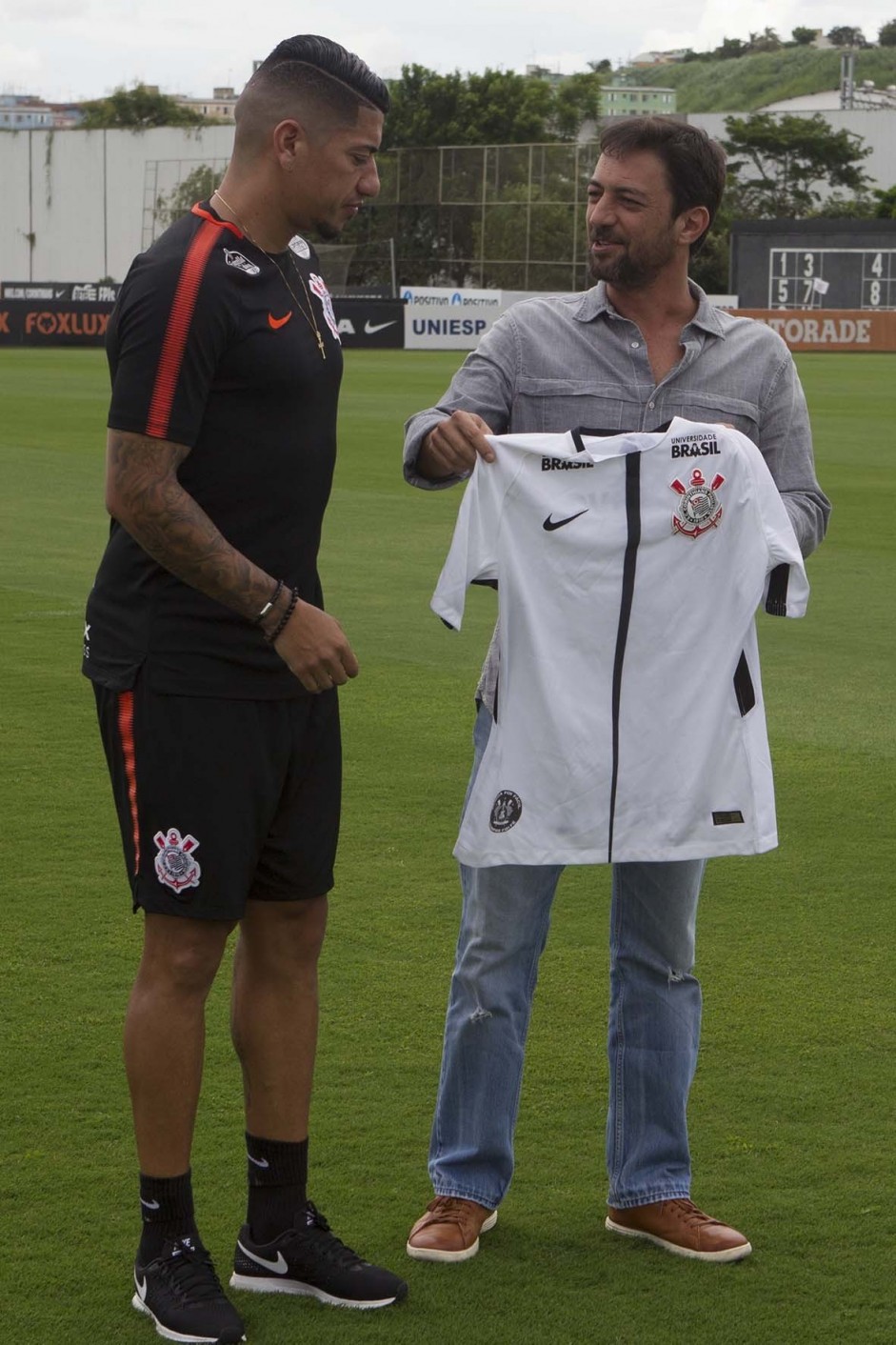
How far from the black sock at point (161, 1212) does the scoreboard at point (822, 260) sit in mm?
51576

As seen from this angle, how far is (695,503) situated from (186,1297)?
1.66m

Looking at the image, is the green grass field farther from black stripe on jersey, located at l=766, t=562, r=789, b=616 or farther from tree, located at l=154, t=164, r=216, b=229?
tree, located at l=154, t=164, r=216, b=229

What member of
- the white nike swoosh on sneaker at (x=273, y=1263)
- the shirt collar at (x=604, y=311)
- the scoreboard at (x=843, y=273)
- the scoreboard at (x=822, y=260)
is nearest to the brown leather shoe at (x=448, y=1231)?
the white nike swoosh on sneaker at (x=273, y=1263)

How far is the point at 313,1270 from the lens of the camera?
129 inches

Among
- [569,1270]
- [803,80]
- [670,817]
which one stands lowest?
[569,1270]

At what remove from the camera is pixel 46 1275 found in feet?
10.8

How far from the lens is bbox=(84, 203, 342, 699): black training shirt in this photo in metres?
2.87

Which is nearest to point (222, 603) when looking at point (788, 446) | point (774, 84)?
point (788, 446)

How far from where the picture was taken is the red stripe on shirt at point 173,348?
2859 millimetres

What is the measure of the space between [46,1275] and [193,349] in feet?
5.57

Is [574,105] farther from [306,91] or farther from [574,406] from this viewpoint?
[306,91]

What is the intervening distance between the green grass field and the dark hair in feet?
6.89

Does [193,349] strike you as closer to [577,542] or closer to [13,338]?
[577,542]

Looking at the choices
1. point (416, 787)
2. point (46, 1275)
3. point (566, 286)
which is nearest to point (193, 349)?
point (46, 1275)
